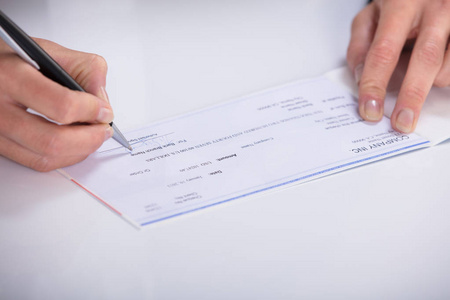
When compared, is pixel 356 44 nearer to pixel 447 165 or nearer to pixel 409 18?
pixel 409 18

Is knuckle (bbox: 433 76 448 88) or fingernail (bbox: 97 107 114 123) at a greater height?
fingernail (bbox: 97 107 114 123)

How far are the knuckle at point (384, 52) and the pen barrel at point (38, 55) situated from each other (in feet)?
1.70

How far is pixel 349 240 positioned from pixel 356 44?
0.51 meters

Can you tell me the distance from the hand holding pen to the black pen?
0.01m

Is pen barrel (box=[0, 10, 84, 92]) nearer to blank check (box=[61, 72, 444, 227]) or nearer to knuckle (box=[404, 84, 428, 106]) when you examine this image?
blank check (box=[61, 72, 444, 227])

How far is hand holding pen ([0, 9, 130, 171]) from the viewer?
544mm

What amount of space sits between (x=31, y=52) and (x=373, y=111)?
0.52 m

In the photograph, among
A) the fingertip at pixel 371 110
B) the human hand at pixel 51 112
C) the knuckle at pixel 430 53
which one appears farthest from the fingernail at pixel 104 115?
the knuckle at pixel 430 53

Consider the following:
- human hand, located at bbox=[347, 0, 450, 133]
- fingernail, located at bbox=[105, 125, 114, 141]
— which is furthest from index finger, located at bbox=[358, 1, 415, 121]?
fingernail, located at bbox=[105, 125, 114, 141]

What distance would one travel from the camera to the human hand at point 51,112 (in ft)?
1.79

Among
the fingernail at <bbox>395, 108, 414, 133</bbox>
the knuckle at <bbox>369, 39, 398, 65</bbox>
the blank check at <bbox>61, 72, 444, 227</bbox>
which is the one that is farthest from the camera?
the knuckle at <bbox>369, 39, 398, 65</bbox>

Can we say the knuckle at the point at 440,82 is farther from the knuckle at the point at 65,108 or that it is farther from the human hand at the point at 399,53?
the knuckle at the point at 65,108

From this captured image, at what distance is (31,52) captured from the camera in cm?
55

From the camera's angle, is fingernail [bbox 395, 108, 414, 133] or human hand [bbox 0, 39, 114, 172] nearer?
human hand [bbox 0, 39, 114, 172]
